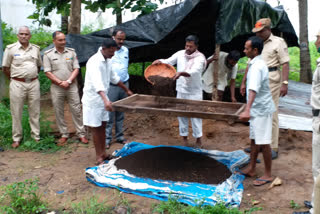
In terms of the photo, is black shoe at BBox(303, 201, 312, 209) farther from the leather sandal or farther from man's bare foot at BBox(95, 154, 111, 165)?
the leather sandal

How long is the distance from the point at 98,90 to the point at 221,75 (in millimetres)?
2732

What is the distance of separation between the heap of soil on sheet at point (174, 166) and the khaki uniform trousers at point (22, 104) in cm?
187

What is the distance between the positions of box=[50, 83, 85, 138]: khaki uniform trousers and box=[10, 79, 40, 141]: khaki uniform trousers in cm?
28

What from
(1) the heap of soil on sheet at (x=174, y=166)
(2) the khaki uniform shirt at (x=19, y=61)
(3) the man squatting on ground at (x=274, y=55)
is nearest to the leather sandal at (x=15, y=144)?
(2) the khaki uniform shirt at (x=19, y=61)

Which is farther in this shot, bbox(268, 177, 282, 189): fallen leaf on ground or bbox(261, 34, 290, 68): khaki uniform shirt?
bbox(261, 34, 290, 68): khaki uniform shirt

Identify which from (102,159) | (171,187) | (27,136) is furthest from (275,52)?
(27,136)

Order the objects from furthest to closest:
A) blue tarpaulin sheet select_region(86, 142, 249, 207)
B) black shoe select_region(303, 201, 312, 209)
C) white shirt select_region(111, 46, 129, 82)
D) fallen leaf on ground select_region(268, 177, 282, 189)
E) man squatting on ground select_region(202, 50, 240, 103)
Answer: man squatting on ground select_region(202, 50, 240, 103) → white shirt select_region(111, 46, 129, 82) → fallen leaf on ground select_region(268, 177, 282, 189) → blue tarpaulin sheet select_region(86, 142, 249, 207) → black shoe select_region(303, 201, 312, 209)

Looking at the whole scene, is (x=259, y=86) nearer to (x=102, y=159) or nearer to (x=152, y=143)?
(x=102, y=159)

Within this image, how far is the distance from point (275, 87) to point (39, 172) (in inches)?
131

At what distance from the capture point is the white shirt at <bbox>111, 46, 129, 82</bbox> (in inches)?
203

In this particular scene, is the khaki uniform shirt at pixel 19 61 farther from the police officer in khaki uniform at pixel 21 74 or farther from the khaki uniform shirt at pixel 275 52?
the khaki uniform shirt at pixel 275 52

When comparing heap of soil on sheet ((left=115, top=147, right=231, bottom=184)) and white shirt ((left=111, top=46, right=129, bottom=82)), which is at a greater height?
white shirt ((left=111, top=46, right=129, bottom=82))

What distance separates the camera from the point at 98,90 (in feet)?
13.5

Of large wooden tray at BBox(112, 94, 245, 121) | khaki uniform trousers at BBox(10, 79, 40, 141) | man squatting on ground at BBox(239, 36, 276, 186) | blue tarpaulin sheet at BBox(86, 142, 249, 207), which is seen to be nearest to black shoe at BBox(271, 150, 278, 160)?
blue tarpaulin sheet at BBox(86, 142, 249, 207)
